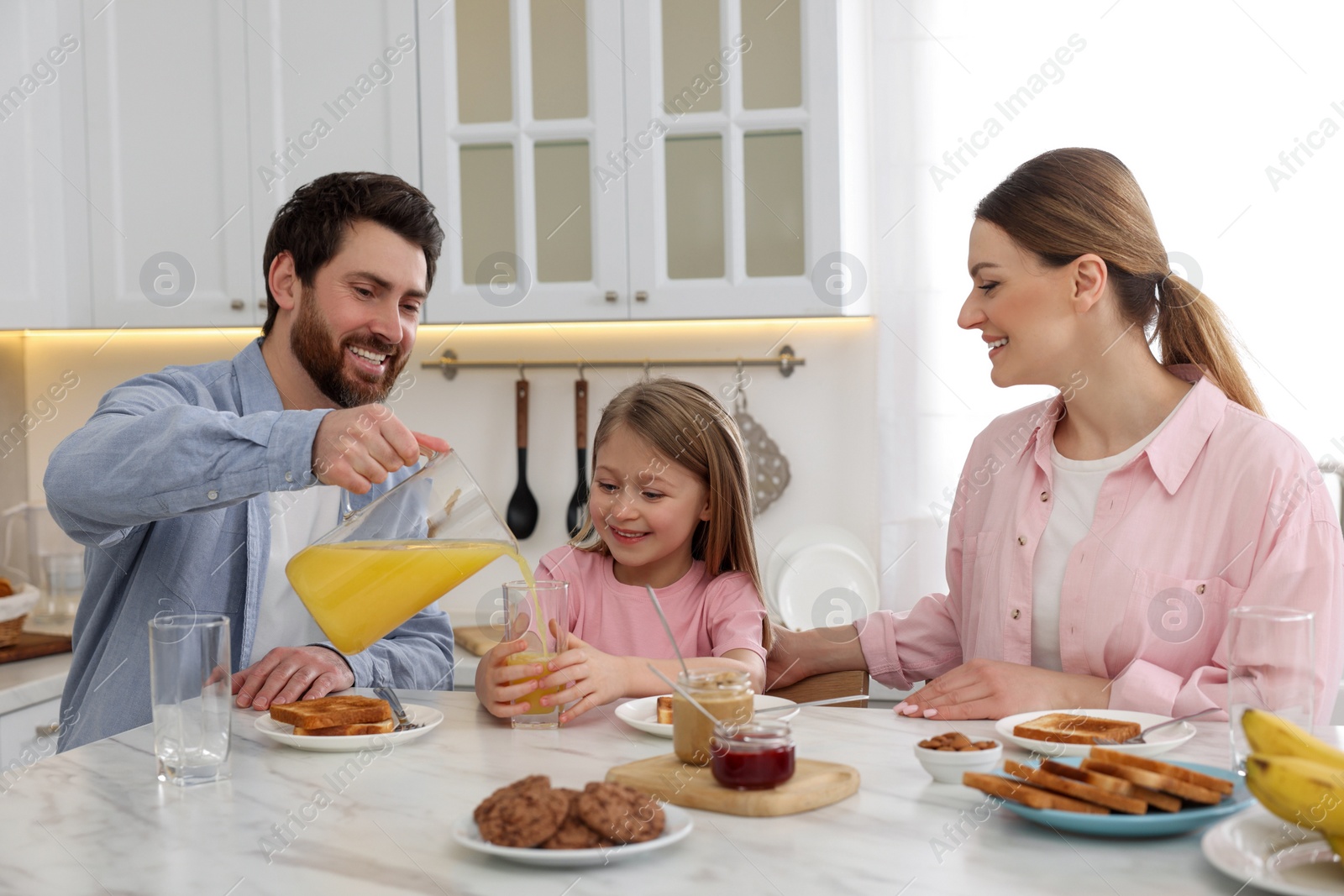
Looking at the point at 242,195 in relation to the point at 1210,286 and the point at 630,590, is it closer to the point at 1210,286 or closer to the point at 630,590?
the point at 630,590

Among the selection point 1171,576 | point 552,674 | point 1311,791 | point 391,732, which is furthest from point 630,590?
point 1311,791

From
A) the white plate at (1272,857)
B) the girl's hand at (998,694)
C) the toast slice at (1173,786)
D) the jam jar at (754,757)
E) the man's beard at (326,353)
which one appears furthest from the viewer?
the man's beard at (326,353)

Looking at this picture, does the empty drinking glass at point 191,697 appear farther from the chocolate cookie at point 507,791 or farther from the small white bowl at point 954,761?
the small white bowl at point 954,761

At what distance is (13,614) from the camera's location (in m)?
2.45

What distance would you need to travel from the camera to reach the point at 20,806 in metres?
0.99

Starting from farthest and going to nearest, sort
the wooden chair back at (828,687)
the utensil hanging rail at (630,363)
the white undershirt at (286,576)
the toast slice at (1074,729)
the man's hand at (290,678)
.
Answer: the utensil hanging rail at (630,363) < the white undershirt at (286,576) < the wooden chair back at (828,687) < the man's hand at (290,678) < the toast slice at (1074,729)

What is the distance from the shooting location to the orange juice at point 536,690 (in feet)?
4.13

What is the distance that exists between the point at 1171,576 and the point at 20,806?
4.30 feet

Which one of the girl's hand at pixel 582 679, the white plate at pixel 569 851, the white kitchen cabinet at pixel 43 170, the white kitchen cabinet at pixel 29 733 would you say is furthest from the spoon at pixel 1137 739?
the white kitchen cabinet at pixel 43 170

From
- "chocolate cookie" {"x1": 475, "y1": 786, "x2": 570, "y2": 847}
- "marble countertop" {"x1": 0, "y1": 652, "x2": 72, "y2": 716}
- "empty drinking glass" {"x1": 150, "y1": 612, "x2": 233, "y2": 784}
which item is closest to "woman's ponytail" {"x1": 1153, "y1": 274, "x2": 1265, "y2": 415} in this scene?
"chocolate cookie" {"x1": 475, "y1": 786, "x2": 570, "y2": 847}

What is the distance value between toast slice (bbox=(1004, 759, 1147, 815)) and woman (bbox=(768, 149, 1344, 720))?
0.42 meters

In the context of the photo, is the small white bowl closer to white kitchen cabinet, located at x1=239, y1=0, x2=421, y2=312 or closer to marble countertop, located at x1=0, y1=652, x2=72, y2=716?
marble countertop, located at x1=0, y1=652, x2=72, y2=716

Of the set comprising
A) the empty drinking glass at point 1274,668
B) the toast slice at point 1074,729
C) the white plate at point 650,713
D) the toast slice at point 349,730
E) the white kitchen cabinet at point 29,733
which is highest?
the empty drinking glass at point 1274,668

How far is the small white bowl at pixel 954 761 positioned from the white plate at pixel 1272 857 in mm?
196
